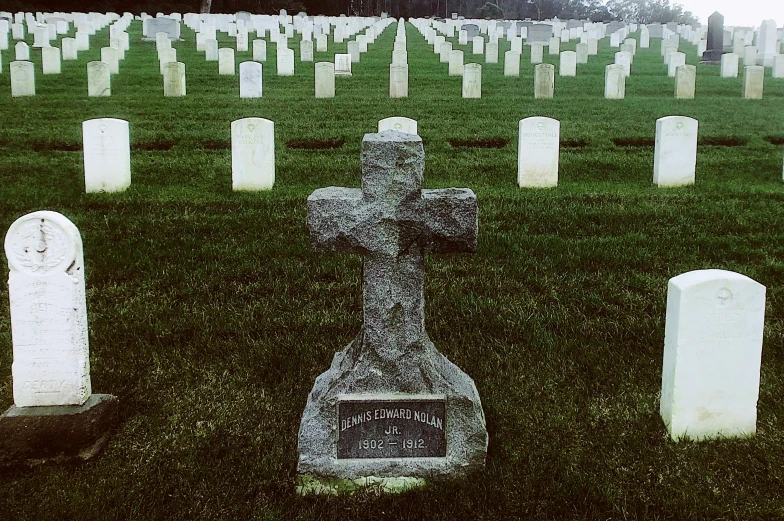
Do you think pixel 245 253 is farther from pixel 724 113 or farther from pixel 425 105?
pixel 724 113

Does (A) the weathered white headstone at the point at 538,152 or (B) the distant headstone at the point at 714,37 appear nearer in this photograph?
(A) the weathered white headstone at the point at 538,152

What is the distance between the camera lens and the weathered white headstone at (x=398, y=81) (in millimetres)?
16578

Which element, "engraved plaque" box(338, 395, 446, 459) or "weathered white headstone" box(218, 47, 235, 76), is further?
"weathered white headstone" box(218, 47, 235, 76)

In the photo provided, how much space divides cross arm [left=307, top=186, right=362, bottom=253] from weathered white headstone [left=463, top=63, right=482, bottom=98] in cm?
1370

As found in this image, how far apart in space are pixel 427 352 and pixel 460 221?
2.15ft

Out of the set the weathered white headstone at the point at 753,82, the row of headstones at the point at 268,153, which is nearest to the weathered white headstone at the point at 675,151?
the row of headstones at the point at 268,153

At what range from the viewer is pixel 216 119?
14102 millimetres

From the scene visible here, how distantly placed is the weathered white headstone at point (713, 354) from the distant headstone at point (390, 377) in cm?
107

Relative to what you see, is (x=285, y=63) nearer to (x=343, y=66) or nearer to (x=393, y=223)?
(x=343, y=66)

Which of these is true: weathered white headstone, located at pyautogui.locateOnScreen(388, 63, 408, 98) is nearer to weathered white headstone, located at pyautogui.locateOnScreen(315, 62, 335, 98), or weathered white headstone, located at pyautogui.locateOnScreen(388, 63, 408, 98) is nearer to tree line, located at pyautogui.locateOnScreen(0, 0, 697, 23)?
weathered white headstone, located at pyautogui.locateOnScreen(315, 62, 335, 98)

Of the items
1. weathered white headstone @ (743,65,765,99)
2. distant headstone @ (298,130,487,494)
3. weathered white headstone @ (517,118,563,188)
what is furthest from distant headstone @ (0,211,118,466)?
weathered white headstone @ (743,65,765,99)

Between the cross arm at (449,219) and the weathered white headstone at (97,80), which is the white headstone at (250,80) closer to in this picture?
the weathered white headstone at (97,80)

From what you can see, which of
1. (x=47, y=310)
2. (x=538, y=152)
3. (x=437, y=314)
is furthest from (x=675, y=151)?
(x=47, y=310)

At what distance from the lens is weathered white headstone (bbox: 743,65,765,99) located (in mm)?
17781
